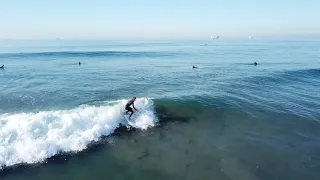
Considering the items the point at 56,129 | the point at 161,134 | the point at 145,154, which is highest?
the point at 56,129

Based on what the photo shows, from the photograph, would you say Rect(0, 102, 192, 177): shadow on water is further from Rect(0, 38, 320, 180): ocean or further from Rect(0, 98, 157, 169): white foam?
Rect(0, 98, 157, 169): white foam

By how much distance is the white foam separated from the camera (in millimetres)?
15680

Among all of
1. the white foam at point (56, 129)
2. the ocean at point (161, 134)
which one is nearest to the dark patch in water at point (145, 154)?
the ocean at point (161, 134)

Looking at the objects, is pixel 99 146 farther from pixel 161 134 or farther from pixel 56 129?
pixel 161 134

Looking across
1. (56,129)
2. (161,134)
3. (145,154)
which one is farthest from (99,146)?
(161,134)

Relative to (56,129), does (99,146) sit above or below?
below

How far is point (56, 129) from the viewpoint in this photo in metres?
18.0

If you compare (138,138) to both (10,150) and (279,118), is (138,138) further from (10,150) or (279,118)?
(279,118)

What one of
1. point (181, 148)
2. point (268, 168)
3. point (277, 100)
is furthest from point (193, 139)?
point (277, 100)

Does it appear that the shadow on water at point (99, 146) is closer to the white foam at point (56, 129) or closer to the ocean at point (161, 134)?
the ocean at point (161, 134)

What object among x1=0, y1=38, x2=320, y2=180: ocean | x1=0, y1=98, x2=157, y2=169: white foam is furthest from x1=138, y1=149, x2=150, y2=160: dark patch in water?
x1=0, y1=98, x2=157, y2=169: white foam

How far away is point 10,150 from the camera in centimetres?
1562

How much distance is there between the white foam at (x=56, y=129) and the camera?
15680mm

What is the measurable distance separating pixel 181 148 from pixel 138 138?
10.6 feet
